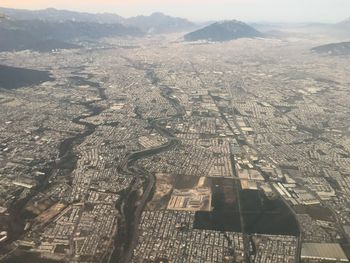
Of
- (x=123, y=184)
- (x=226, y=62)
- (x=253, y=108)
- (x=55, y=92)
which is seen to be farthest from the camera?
(x=226, y=62)

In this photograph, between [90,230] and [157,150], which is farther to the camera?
[157,150]

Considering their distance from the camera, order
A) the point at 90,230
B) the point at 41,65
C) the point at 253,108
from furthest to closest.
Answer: the point at 41,65
the point at 253,108
the point at 90,230

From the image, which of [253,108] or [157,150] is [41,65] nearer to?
[253,108]

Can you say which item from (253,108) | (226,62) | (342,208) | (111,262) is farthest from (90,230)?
(226,62)

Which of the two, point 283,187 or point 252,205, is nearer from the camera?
point 252,205

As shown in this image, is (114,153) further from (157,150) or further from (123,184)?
(123,184)

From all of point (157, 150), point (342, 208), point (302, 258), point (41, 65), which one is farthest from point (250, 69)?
point (302, 258)
